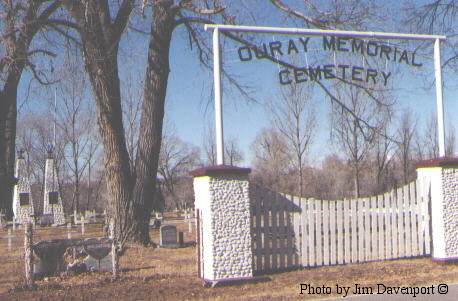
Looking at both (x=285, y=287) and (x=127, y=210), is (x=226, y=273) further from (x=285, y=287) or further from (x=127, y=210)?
(x=127, y=210)

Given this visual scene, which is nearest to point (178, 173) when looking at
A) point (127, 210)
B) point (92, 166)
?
point (92, 166)

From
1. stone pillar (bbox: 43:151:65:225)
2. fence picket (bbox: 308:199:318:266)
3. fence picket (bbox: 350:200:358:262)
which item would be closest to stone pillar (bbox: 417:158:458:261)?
fence picket (bbox: 350:200:358:262)

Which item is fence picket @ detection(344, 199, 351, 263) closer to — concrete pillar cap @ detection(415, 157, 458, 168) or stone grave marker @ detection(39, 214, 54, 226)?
concrete pillar cap @ detection(415, 157, 458, 168)

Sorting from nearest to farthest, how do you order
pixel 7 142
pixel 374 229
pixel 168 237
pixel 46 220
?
1. pixel 374 229
2. pixel 168 237
3. pixel 7 142
4. pixel 46 220

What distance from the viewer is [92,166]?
61500 mm

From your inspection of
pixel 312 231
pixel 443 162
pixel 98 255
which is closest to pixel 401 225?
pixel 443 162

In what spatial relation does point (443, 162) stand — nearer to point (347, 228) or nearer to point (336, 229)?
point (347, 228)

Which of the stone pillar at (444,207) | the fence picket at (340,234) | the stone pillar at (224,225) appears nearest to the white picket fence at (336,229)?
the fence picket at (340,234)

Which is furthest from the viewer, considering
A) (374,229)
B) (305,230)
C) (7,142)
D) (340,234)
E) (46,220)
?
(46,220)

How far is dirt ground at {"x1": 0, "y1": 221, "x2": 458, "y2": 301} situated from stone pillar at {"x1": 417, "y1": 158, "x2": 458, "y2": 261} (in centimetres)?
34

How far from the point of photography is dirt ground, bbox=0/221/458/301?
920 centimetres

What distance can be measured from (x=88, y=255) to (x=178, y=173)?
2234 inches

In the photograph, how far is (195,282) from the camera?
10.4 meters

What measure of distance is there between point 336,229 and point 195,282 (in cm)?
309
